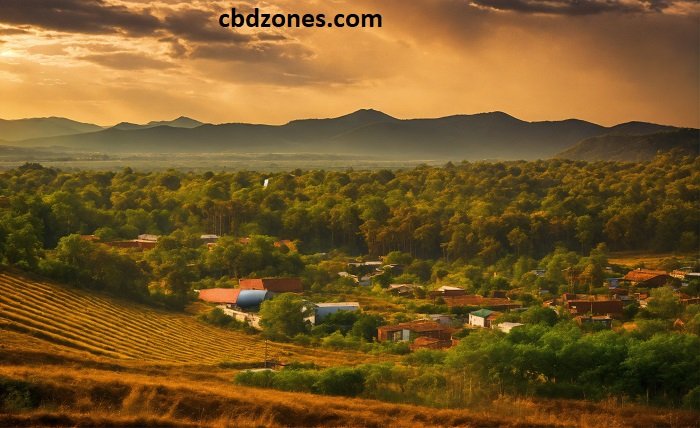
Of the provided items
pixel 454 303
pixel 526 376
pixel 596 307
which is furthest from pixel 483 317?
pixel 526 376

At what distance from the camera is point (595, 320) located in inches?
827

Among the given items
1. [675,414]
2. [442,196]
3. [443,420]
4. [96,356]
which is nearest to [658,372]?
[675,414]

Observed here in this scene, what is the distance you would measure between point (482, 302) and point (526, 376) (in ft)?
32.3

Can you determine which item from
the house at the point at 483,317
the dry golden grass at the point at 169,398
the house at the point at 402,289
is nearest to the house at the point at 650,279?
the house at the point at 402,289

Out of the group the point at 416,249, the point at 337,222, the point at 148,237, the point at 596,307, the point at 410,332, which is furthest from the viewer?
the point at 337,222

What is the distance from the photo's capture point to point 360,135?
14188 centimetres

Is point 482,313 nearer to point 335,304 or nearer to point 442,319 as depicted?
point 442,319

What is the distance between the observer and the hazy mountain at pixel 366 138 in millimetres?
136875

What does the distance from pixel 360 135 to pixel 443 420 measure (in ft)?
431

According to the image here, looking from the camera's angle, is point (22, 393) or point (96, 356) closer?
point (22, 393)

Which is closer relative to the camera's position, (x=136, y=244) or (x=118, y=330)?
(x=118, y=330)

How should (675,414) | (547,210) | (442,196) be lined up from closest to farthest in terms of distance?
(675,414), (547,210), (442,196)

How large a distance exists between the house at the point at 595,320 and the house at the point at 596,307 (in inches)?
18.9

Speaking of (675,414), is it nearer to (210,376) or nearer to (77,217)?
(210,376)
